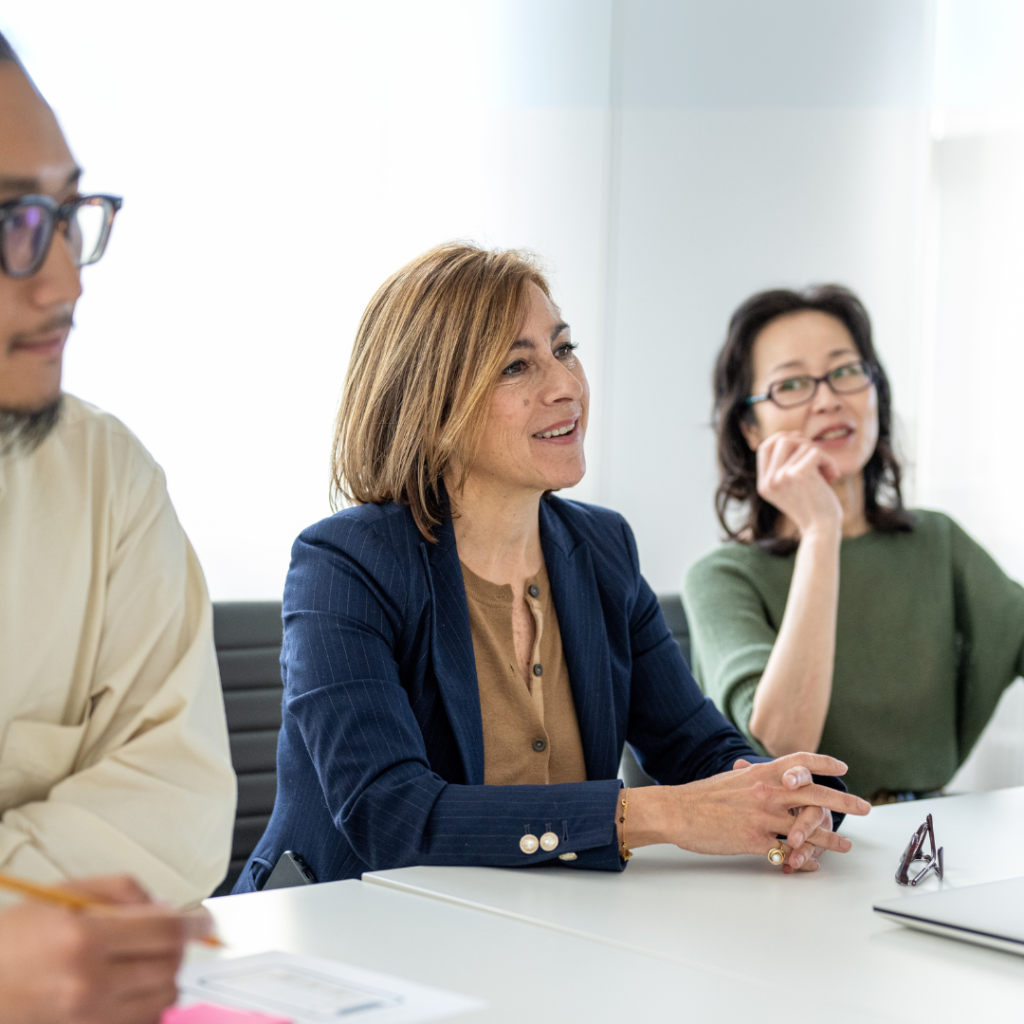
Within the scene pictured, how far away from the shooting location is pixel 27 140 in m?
0.87

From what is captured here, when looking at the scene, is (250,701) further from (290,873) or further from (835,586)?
(835,586)

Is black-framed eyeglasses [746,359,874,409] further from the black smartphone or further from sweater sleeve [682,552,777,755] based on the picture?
the black smartphone

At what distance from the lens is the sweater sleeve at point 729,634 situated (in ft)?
7.10

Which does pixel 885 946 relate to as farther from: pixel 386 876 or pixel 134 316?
pixel 134 316

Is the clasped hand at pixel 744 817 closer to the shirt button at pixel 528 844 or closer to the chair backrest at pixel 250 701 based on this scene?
the shirt button at pixel 528 844

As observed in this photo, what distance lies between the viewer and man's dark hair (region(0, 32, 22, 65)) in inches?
34.9

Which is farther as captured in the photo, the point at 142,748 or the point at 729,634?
the point at 729,634

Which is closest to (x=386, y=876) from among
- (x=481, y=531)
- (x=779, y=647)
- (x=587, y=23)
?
(x=481, y=531)

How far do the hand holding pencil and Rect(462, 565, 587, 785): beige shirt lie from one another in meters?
0.95

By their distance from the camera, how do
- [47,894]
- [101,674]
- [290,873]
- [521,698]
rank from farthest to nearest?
[521,698] → [290,873] → [101,674] → [47,894]

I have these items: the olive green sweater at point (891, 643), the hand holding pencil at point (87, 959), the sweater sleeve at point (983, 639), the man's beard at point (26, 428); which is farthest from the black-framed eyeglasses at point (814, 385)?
the hand holding pencil at point (87, 959)

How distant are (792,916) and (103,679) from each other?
667 mm

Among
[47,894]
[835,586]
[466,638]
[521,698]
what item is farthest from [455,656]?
[47,894]

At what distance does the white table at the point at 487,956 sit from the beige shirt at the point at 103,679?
0.09 m
